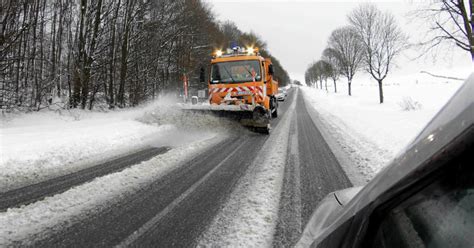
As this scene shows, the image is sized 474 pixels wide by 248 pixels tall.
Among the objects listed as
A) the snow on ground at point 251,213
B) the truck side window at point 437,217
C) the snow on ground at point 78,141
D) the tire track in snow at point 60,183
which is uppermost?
the truck side window at point 437,217

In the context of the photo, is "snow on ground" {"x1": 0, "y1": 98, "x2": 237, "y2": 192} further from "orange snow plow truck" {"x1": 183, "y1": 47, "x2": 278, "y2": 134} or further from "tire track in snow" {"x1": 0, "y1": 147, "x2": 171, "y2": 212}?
"orange snow plow truck" {"x1": 183, "y1": 47, "x2": 278, "y2": 134}

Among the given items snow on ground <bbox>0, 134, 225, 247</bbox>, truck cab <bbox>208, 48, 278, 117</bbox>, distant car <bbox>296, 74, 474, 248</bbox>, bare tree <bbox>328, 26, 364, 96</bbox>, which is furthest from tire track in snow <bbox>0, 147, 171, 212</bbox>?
bare tree <bbox>328, 26, 364, 96</bbox>

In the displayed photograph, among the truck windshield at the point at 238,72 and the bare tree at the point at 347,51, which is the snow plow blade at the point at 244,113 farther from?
the bare tree at the point at 347,51

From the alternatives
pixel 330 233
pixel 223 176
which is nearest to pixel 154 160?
pixel 223 176

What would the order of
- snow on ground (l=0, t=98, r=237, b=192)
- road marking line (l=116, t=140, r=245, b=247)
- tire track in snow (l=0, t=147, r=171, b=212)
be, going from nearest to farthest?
road marking line (l=116, t=140, r=245, b=247)
tire track in snow (l=0, t=147, r=171, b=212)
snow on ground (l=0, t=98, r=237, b=192)

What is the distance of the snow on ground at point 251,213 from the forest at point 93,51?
461 inches

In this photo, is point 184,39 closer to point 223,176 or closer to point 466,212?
point 223,176

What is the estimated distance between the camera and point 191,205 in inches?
144

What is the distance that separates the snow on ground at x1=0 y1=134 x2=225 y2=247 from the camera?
2.89 meters

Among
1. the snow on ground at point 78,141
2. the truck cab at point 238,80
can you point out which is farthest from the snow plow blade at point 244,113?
the truck cab at point 238,80

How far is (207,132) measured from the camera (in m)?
9.85

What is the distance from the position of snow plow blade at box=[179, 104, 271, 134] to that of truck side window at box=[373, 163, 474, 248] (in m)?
8.46

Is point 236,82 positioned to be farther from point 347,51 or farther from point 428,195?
point 347,51

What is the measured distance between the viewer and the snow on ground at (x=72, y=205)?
289cm
